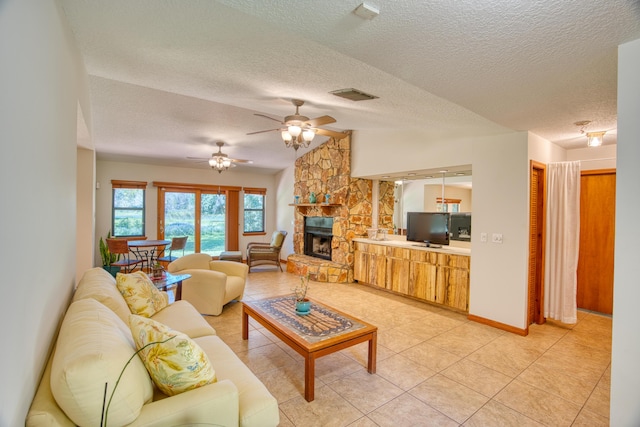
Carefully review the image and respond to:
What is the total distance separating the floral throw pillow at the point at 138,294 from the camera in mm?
2695

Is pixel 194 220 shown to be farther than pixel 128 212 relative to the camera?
Yes

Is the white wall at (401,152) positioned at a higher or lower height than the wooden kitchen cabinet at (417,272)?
higher

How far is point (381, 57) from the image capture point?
192 centimetres

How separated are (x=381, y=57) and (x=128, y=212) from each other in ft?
23.3

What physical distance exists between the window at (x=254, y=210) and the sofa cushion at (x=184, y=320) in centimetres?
553

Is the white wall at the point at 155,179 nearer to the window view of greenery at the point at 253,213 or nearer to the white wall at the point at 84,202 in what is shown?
the window view of greenery at the point at 253,213

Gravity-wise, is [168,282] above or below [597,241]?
below

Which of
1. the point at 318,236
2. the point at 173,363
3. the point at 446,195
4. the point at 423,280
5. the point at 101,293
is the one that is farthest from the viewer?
the point at 318,236

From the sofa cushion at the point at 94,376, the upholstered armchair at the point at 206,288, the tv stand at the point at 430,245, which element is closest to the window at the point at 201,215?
the upholstered armchair at the point at 206,288

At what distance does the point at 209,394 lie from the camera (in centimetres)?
148

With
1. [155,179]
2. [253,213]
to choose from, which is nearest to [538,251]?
[253,213]

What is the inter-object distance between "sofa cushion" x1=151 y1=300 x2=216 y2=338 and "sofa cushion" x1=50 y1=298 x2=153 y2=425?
999 mm

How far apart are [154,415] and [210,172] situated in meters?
7.25

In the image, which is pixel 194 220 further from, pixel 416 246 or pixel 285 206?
pixel 416 246
